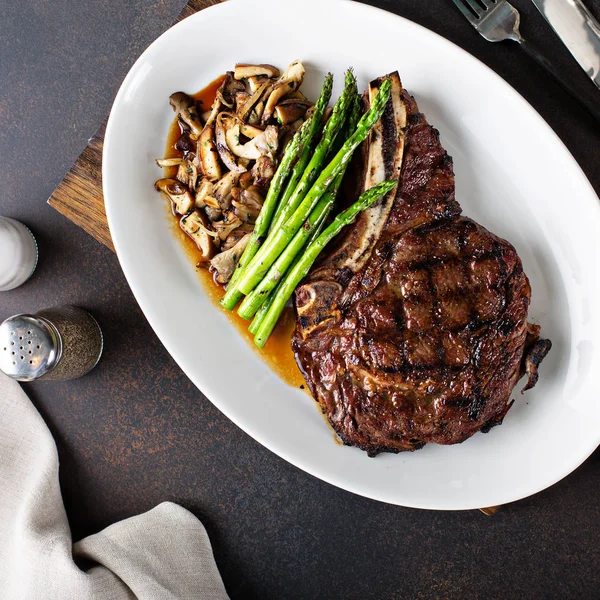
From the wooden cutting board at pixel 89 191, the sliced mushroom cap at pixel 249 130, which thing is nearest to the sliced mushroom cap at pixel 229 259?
the sliced mushroom cap at pixel 249 130

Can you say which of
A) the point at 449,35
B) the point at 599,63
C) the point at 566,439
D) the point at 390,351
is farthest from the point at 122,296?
the point at 599,63

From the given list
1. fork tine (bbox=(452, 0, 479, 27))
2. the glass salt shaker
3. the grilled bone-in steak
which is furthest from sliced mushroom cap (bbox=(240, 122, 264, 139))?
the glass salt shaker

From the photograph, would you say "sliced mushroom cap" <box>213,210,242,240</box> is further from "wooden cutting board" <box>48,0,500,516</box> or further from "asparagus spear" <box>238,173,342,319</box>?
"wooden cutting board" <box>48,0,500,516</box>

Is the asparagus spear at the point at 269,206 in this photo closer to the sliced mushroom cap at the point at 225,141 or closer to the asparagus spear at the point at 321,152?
the asparagus spear at the point at 321,152

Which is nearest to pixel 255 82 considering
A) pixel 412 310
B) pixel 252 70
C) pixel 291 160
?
pixel 252 70

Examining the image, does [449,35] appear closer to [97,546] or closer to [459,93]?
[459,93]
